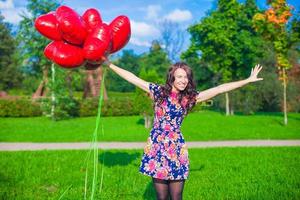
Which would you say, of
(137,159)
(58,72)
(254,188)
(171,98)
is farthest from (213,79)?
(171,98)

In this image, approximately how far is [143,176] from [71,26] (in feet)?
13.4

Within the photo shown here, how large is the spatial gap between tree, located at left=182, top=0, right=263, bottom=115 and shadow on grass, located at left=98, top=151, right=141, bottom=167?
2116 centimetres

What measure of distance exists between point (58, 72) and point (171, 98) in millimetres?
19506

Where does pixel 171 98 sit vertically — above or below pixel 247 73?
below

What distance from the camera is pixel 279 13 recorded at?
19688 millimetres

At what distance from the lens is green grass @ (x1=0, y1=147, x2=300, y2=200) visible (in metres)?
6.40

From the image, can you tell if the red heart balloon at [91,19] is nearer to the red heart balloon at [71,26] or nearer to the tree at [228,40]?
the red heart balloon at [71,26]

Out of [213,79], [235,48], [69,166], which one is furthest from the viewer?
[213,79]

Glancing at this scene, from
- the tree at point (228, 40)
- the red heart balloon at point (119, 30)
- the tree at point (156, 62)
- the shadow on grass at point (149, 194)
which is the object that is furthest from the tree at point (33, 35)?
the tree at point (156, 62)

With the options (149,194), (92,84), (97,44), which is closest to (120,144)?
(149,194)

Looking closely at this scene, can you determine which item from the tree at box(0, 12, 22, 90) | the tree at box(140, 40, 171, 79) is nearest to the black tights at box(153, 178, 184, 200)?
the tree at box(0, 12, 22, 90)

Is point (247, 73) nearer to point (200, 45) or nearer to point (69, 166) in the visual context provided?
point (200, 45)

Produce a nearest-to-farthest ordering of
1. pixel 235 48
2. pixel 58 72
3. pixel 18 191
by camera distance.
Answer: pixel 18 191, pixel 58 72, pixel 235 48

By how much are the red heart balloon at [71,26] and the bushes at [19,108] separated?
22.9 m
